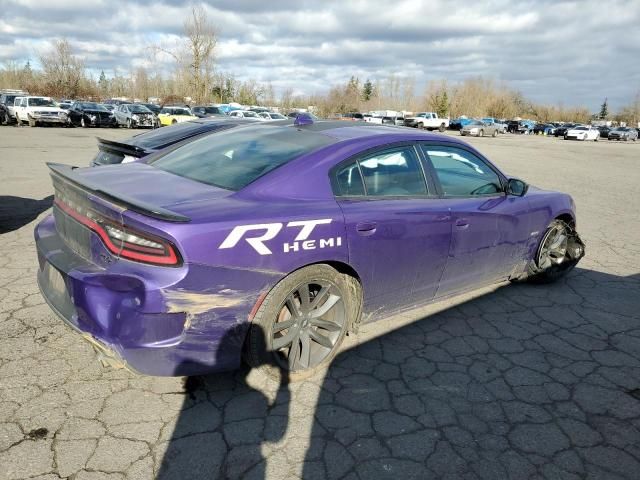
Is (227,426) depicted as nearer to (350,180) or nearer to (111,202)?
(111,202)

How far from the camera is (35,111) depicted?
2512 cm

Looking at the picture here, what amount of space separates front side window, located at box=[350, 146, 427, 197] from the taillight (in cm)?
137

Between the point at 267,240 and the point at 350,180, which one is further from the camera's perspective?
the point at 350,180

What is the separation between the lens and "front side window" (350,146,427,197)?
3086 millimetres

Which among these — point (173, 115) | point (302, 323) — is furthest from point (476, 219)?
point (173, 115)

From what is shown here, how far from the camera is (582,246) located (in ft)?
16.0

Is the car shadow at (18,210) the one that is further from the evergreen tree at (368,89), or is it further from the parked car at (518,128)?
the evergreen tree at (368,89)

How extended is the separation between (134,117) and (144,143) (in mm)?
25100

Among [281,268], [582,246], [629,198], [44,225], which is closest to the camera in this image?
[281,268]

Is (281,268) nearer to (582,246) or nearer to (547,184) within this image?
(582,246)

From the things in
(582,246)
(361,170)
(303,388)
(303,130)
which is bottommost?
(303,388)

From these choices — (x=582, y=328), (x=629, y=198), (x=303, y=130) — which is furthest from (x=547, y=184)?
(x=303, y=130)

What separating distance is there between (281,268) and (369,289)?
0.79 metres

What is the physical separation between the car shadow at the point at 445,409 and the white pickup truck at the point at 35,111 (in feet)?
90.8
